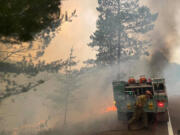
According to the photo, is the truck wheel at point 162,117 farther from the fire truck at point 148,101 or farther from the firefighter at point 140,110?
the firefighter at point 140,110

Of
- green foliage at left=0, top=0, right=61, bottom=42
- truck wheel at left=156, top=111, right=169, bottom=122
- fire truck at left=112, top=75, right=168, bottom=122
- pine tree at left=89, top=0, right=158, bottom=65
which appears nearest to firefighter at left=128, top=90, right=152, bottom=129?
fire truck at left=112, top=75, right=168, bottom=122

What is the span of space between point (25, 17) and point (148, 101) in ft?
20.7

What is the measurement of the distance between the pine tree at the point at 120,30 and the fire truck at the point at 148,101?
13.8m

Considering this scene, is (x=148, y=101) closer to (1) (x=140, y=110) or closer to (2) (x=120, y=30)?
(1) (x=140, y=110)

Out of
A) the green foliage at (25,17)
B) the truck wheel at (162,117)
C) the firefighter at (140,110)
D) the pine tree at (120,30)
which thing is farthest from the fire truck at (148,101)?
the pine tree at (120,30)

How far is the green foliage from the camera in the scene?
659cm

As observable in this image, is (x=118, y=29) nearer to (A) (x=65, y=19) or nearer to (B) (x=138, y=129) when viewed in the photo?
(A) (x=65, y=19)

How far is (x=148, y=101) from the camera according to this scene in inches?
333

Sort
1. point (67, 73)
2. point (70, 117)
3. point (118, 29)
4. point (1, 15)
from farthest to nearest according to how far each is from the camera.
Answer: point (118, 29) → point (70, 117) → point (67, 73) → point (1, 15)

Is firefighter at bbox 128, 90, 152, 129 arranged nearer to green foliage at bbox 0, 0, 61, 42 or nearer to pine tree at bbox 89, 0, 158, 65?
green foliage at bbox 0, 0, 61, 42

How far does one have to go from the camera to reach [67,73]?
1585 centimetres

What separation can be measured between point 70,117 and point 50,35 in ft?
31.6

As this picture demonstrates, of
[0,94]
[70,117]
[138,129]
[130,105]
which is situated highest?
[0,94]

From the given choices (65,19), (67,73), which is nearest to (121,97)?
(65,19)
